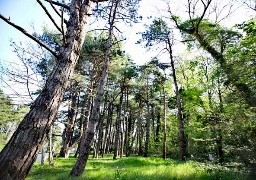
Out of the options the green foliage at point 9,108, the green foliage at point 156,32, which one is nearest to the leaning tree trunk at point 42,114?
the green foliage at point 9,108

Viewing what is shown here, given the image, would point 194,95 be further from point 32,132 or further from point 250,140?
point 32,132

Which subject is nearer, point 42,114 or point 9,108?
point 42,114

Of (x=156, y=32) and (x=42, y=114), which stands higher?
(x=156, y=32)

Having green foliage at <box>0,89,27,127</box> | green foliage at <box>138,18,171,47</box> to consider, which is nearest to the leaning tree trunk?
green foliage at <box>0,89,27,127</box>

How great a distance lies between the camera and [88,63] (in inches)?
876

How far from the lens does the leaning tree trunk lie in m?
2.46

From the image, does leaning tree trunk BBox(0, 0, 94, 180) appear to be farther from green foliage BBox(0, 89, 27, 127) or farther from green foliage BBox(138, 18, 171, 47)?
green foliage BBox(138, 18, 171, 47)

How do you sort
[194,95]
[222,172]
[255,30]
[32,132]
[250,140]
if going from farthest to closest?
[194,95]
[255,30]
[222,172]
[250,140]
[32,132]

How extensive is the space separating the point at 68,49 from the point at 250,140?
6.02 meters

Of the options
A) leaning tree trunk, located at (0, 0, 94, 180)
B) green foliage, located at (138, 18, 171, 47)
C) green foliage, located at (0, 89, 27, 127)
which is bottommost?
leaning tree trunk, located at (0, 0, 94, 180)

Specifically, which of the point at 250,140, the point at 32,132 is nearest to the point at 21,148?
the point at 32,132

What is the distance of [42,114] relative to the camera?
9.15 ft

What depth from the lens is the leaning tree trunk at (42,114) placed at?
2459 mm

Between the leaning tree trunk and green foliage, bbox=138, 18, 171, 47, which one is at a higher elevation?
green foliage, bbox=138, 18, 171, 47
